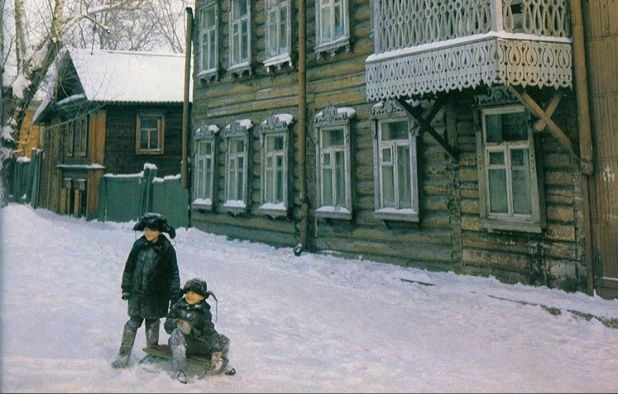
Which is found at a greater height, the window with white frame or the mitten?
the window with white frame

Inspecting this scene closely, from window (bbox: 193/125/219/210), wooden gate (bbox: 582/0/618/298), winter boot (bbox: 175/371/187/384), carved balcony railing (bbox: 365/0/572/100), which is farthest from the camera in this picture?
window (bbox: 193/125/219/210)

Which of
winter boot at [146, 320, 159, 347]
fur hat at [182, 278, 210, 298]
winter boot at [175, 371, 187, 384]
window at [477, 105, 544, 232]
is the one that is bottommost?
winter boot at [175, 371, 187, 384]

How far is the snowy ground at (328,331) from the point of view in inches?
188

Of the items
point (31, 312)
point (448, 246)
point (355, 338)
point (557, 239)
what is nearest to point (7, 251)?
point (31, 312)

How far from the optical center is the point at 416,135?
33.0ft

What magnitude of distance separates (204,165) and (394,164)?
757 cm

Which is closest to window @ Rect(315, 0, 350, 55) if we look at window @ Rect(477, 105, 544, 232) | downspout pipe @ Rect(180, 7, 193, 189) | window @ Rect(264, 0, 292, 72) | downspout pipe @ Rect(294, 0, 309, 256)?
downspout pipe @ Rect(294, 0, 309, 256)

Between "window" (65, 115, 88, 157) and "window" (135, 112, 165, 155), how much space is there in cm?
225

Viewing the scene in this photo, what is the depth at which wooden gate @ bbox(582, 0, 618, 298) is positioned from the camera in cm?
765

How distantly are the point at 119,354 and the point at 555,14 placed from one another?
7485 mm

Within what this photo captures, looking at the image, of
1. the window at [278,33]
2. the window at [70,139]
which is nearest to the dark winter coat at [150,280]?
the window at [278,33]

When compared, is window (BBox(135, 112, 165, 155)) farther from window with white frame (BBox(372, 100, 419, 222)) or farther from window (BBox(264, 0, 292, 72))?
window with white frame (BBox(372, 100, 419, 222))

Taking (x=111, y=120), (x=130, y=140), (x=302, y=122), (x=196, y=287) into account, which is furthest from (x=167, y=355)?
(x=111, y=120)

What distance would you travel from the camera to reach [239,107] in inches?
591
